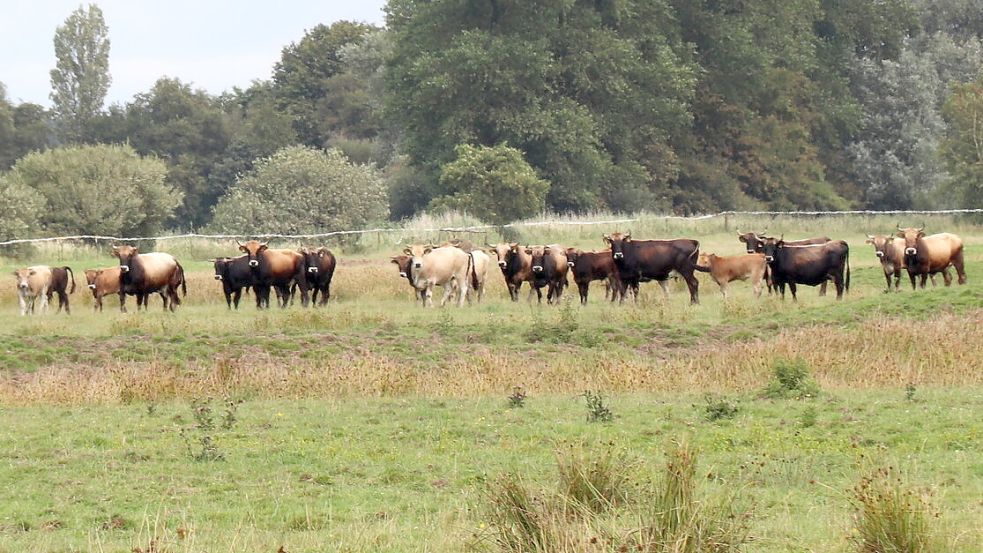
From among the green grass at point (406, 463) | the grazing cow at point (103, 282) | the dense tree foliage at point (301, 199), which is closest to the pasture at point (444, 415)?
the green grass at point (406, 463)

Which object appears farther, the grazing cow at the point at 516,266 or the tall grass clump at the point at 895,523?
the grazing cow at the point at 516,266

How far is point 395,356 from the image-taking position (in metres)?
23.7

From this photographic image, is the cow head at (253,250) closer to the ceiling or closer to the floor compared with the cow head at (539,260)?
closer to the ceiling

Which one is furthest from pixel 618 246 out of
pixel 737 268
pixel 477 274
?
pixel 477 274

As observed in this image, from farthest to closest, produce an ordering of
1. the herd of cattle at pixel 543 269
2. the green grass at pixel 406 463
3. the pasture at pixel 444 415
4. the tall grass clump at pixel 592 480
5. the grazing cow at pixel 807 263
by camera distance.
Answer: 1. the herd of cattle at pixel 543 269
2. the grazing cow at pixel 807 263
3. the pasture at pixel 444 415
4. the green grass at pixel 406 463
5. the tall grass clump at pixel 592 480

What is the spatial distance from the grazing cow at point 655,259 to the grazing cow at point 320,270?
691 centimetres

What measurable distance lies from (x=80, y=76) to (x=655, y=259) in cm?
7204

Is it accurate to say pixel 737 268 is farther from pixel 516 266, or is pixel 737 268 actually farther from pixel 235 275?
pixel 235 275

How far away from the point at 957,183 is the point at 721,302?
4062 cm

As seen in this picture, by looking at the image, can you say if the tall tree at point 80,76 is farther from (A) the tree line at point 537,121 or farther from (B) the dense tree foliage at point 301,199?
(B) the dense tree foliage at point 301,199

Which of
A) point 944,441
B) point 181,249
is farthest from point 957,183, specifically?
point 944,441

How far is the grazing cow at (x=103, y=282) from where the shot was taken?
33.9 meters

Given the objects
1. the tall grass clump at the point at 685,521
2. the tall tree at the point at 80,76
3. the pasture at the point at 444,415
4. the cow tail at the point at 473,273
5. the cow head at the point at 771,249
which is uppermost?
the tall tree at the point at 80,76

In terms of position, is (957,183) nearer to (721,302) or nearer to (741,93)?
(741,93)
